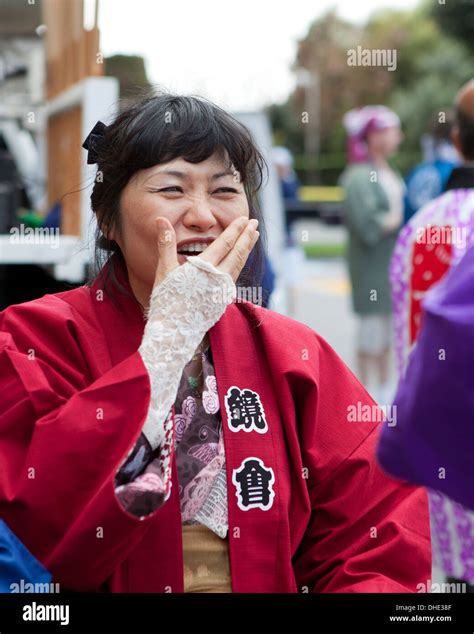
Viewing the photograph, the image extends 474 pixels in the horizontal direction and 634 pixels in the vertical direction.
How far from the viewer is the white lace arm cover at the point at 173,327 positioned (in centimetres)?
178

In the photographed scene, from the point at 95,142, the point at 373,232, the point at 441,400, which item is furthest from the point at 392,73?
the point at 441,400

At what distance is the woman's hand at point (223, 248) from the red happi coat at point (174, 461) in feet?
0.64

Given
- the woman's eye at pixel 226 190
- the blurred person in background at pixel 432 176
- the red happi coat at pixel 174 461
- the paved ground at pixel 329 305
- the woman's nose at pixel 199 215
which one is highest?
the blurred person in background at pixel 432 176

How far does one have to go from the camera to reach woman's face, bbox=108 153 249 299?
199 cm

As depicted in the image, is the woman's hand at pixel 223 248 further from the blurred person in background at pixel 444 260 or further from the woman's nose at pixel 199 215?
the blurred person in background at pixel 444 260

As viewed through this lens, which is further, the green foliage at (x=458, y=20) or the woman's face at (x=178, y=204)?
the green foliage at (x=458, y=20)

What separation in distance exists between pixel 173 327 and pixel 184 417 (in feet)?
0.85

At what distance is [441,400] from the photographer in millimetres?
1275

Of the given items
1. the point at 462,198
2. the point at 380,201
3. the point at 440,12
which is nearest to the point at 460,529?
the point at 462,198

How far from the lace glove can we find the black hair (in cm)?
28

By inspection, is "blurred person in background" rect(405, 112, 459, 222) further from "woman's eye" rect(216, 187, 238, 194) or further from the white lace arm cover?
the white lace arm cover

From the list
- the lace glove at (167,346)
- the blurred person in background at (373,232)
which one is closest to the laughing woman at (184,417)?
the lace glove at (167,346)
